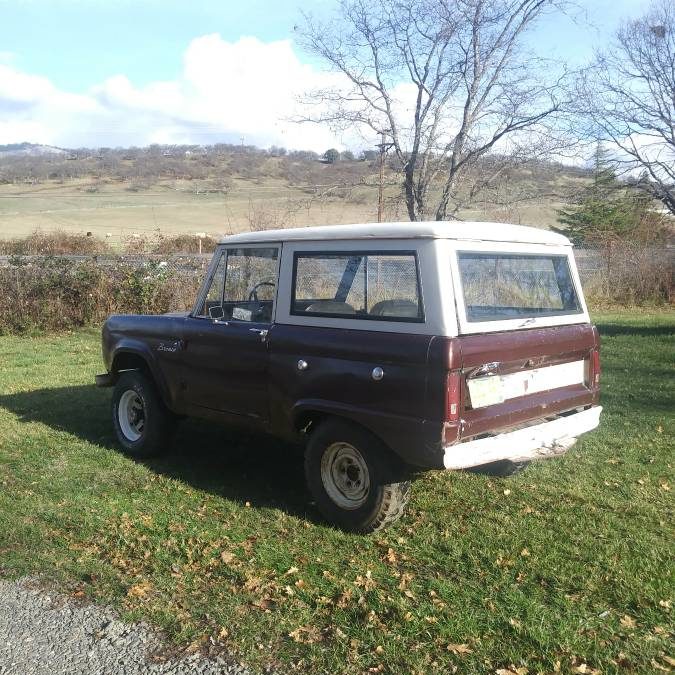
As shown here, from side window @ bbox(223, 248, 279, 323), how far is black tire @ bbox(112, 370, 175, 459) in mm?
1157

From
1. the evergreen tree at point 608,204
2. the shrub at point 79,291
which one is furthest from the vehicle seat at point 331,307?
the evergreen tree at point 608,204

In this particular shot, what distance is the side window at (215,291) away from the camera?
18.0 ft

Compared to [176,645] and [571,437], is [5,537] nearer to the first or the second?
[176,645]

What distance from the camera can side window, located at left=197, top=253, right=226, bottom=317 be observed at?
5.50 m

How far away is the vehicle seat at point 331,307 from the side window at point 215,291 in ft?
3.44

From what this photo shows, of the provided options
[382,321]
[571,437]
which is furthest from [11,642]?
[571,437]

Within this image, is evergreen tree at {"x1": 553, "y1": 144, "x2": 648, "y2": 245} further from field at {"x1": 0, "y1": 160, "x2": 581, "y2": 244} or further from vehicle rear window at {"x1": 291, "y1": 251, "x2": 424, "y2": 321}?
vehicle rear window at {"x1": 291, "y1": 251, "x2": 424, "y2": 321}

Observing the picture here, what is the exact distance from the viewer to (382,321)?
4242mm

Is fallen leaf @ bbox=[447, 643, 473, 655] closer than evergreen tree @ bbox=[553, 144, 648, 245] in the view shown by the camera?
Yes

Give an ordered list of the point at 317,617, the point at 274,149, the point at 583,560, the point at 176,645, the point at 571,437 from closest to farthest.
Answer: the point at 176,645
the point at 317,617
the point at 583,560
the point at 571,437
the point at 274,149

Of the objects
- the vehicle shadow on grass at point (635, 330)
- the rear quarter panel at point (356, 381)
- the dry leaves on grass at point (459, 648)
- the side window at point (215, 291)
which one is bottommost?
the vehicle shadow on grass at point (635, 330)

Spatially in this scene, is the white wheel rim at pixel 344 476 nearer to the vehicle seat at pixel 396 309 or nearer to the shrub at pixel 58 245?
the vehicle seat at pixel 396 309

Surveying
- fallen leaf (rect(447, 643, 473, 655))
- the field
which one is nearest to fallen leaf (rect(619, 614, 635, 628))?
fallen leaf (rect(447, 643, 473, 655))

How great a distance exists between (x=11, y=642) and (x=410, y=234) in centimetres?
295
